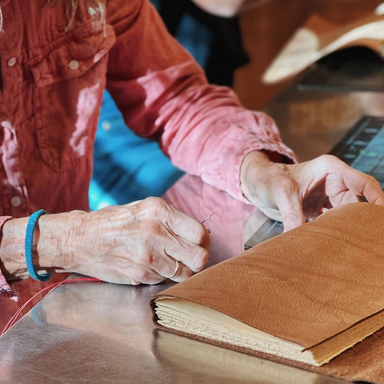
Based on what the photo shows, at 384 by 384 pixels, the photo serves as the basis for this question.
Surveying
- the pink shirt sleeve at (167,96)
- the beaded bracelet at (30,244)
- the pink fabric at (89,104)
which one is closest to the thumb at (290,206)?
the pink fabric at (89,104)

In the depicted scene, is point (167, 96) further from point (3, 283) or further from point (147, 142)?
point (3, 283)

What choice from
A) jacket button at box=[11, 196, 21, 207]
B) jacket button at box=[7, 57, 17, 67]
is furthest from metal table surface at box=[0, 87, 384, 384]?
jacket button at box=[7, 57, 17, 67]

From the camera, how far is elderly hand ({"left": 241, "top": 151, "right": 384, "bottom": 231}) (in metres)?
1.09

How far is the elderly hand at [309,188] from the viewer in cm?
109

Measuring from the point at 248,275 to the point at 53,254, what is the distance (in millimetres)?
328

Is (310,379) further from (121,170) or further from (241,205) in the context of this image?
(121,170)

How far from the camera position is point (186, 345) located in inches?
33.4

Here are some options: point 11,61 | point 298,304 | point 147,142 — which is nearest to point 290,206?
point 298,304

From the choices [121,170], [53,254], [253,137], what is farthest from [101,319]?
[121,170]

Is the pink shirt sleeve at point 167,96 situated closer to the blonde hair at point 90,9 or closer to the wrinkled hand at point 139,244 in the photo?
the blonde hair at point 90,9

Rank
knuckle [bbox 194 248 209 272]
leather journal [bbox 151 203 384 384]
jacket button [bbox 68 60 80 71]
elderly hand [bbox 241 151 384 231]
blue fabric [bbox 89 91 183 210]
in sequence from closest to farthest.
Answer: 1. leather journal [bbox 151 203 384 384]
2. knuckle [bbox 194 248 209 272]
3. elderly hand [bbox 241 151 384 231]
4. jacket button [bbox 68 60 80 71]
5. blue fabric [bbox 89 91 183 210]

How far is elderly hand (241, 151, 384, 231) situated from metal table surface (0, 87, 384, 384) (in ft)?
0.21

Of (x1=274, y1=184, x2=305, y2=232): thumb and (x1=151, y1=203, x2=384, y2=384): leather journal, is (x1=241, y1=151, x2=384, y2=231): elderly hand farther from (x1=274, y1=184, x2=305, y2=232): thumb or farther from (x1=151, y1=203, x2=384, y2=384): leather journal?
(x1=151, y1=203, x2=384, y2=384): leather journal

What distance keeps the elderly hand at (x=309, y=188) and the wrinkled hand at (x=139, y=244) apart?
168 mm
